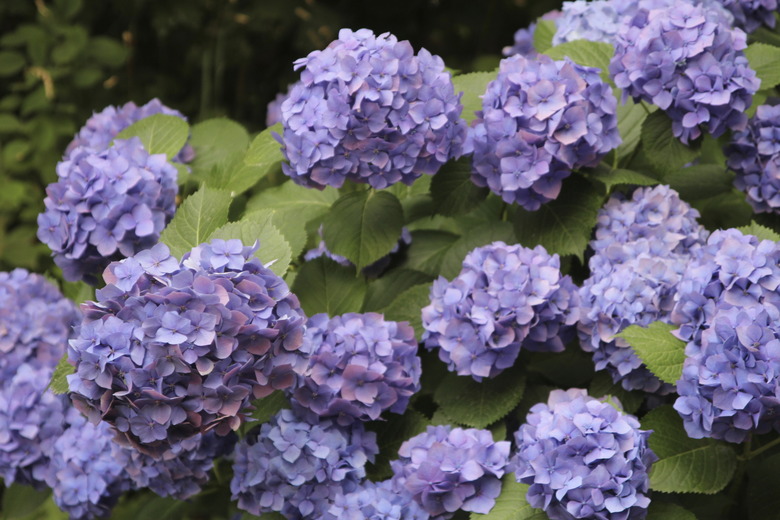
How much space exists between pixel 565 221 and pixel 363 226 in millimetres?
443

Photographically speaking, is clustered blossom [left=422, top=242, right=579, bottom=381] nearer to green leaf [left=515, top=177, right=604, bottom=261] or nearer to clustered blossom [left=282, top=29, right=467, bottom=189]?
green leaf [left=515, top=177, right=604, bottom=261]

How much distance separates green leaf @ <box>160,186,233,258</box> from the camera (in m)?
1.95

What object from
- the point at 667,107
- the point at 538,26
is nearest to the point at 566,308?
the point at 667,107

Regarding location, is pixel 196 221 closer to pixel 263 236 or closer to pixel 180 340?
pixel 263 236

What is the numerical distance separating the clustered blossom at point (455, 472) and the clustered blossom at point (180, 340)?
0.36 metres

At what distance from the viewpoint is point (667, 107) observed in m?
2.06

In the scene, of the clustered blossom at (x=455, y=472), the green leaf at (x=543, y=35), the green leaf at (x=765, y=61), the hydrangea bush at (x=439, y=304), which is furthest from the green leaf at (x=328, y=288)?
the green leaf at (x=765, y=61)

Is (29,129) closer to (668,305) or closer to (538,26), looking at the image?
(538,26)

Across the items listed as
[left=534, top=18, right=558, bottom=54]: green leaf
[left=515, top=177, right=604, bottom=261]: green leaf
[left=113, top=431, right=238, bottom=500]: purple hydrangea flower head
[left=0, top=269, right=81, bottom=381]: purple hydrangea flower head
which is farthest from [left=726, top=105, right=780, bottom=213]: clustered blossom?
[left=0, top=269, right=81, bottom=381]: purple hydrangea flower head

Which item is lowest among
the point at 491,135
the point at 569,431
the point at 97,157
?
the point at 569,431

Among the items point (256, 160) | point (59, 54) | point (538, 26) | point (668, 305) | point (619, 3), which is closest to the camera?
point (668, 305)

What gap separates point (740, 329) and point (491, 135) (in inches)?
25.9

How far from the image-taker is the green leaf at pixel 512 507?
183 cm

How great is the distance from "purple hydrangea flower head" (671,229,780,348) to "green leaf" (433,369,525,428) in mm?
391
